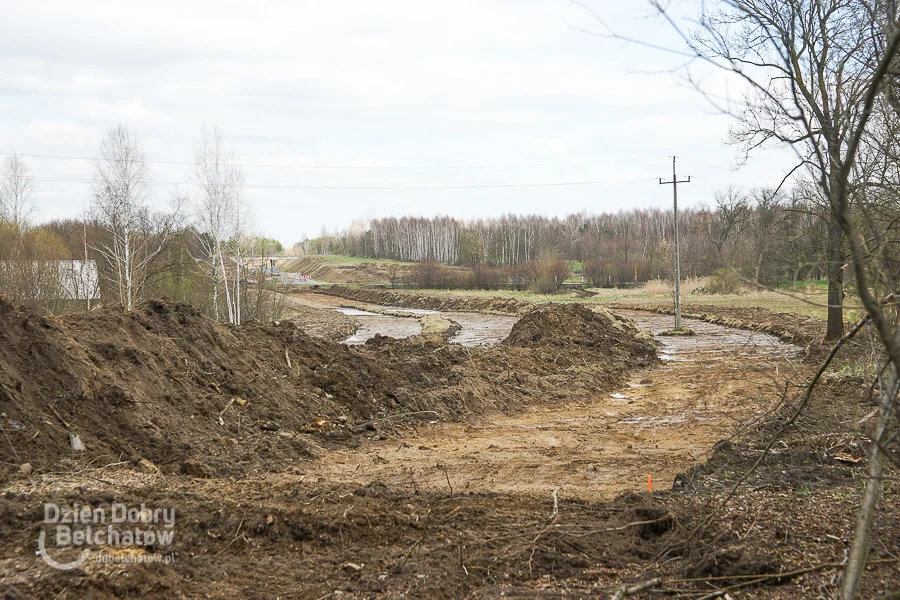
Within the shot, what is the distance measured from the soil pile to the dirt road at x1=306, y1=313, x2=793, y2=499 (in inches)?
29.0

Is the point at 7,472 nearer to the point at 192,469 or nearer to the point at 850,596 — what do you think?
the point at 192,469

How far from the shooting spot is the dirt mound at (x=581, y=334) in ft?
66.5

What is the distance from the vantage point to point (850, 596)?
9.14 ft

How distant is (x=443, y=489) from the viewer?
7.51 meters

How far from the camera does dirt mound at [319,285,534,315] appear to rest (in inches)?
1823

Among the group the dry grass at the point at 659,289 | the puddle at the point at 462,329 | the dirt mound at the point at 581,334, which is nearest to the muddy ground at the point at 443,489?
the dirt mound at the point at 581,334

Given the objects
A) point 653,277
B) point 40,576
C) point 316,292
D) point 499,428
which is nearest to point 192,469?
point 40,576

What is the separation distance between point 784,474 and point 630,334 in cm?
1821

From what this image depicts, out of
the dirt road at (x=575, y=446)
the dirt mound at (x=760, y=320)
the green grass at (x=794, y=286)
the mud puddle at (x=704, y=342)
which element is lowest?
the dirt road at (x=575, y=446)

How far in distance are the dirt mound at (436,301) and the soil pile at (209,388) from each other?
92.5ft

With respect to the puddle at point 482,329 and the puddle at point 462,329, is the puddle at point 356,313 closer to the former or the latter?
the puddle at point 462,329

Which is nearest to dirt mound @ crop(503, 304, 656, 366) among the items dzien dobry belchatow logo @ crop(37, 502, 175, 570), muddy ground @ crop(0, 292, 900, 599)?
muddy ground @ crop(0, 292, 900, 599)

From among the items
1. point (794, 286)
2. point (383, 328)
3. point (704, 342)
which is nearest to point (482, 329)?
point (383, 328)

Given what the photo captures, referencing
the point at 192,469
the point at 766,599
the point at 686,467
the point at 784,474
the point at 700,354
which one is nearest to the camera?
the point at 766,599
